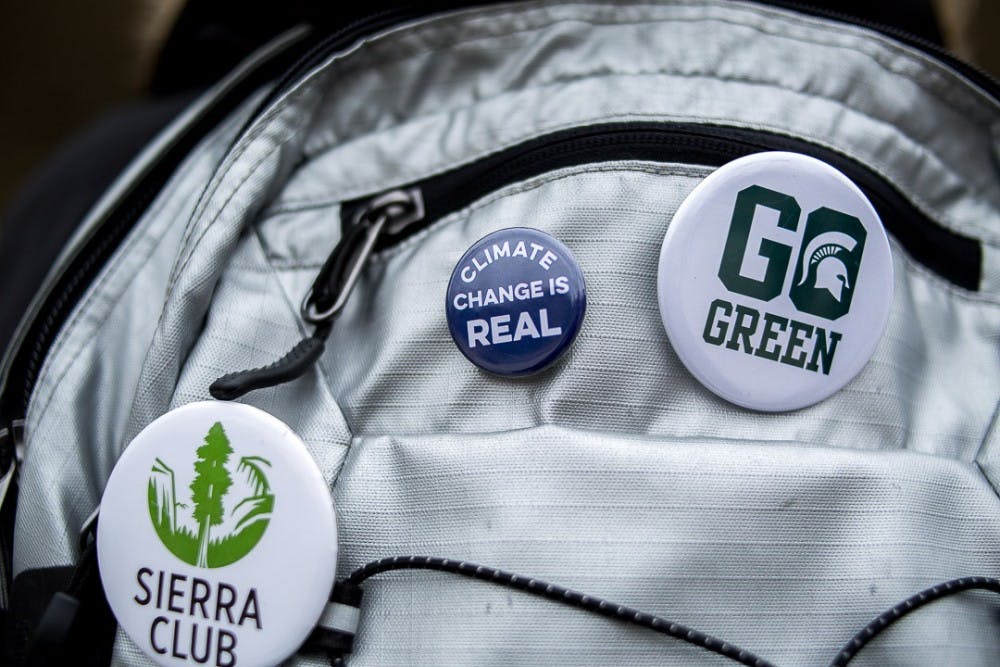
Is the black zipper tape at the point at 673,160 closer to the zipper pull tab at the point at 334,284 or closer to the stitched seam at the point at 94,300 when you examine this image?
the zipper pull tab at the point at 334,284

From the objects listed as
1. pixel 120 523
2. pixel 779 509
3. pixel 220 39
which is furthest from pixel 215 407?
pixel 220 39

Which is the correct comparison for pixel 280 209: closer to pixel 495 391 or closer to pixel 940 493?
pixel 495 391

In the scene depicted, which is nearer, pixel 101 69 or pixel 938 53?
pixel 938 53

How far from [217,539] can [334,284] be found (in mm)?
130

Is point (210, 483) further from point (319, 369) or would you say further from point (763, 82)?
point (763, 82)

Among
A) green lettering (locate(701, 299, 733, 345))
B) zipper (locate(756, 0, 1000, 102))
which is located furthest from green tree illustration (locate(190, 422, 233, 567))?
zipper (locate(756, 0, 1000, 102))

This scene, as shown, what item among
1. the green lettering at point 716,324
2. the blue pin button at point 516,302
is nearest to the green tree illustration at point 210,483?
the blue pin button at point 516,302

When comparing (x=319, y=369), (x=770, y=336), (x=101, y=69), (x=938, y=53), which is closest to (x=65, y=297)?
(x=319, y=369)

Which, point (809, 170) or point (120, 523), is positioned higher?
point (809, 170)

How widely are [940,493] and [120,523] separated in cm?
37

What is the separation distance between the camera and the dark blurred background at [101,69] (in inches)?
24.7

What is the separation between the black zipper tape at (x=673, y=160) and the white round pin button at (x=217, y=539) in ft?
0.43

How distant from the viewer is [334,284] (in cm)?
44

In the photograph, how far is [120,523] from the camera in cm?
41
